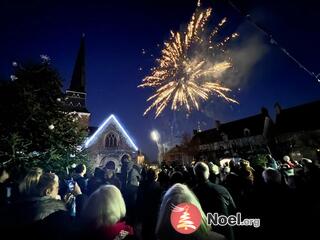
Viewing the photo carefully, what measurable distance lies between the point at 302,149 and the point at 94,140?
28172mm

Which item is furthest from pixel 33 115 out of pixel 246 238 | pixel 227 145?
pixel 227 145

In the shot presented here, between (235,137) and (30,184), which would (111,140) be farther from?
(30,184)

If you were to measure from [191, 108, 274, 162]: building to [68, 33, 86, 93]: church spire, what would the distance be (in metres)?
24.7

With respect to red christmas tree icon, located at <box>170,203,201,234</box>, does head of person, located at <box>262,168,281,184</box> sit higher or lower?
higher

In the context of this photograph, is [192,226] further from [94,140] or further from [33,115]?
[94,140]

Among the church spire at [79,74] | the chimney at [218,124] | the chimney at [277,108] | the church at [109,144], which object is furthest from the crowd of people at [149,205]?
the chimney at [218,124]

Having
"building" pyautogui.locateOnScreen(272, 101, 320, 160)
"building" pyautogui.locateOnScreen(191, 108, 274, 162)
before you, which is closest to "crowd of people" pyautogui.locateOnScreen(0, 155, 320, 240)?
"building" pyautogui.locateOnScreen(272, 101, 320, 160)

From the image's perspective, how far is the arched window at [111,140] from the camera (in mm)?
29797

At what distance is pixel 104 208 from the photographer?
2463 mm

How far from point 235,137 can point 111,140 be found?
2546 centimetres

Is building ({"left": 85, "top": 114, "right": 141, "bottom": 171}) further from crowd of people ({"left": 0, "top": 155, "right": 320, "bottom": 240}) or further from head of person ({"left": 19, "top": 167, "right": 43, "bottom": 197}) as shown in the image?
head of person ({"left": 19, "top": 167, "right": 43, "bottom": 197})

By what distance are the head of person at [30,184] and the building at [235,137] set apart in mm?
32260

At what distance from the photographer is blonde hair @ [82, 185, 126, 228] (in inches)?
94.8

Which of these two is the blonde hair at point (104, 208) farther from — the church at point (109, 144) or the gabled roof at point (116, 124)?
the gabled roof at point (116, 124)
